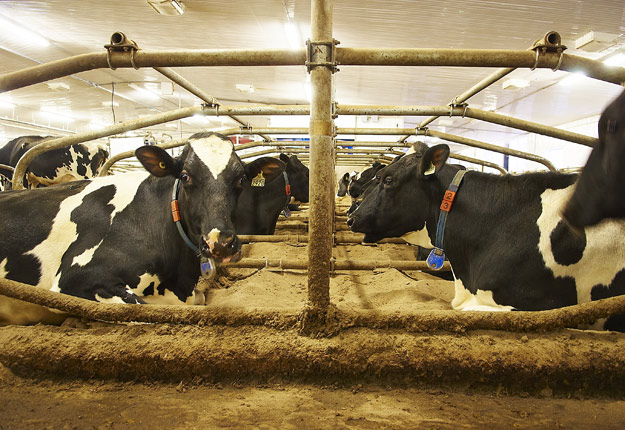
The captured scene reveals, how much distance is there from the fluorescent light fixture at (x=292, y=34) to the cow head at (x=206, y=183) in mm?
5546

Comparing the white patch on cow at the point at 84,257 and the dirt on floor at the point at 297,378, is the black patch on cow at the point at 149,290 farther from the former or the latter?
the dirt on floor at the point at 297,378

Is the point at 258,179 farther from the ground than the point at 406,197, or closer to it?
farther from the ground

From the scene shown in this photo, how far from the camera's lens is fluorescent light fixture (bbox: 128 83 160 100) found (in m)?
12.8

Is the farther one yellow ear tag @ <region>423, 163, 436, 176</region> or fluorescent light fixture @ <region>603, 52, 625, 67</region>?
fluorescent light fixture @ <region>603, 52, 625, 67</region>

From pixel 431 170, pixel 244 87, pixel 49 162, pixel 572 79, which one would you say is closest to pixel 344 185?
pixel 244 87

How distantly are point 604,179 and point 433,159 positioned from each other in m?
1.46

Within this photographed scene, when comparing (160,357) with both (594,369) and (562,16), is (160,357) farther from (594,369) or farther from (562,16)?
(562,16)

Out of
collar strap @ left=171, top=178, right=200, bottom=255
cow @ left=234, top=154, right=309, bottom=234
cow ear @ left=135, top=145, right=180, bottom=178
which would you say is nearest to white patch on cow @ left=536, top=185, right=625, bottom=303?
collar strap @ left=171, top=178, right=200, bottom=255

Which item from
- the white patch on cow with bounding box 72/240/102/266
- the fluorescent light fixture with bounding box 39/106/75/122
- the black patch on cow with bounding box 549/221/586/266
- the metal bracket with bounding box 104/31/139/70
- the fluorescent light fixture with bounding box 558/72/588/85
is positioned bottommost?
the white patch on cow with bounding box 72/240/102/266

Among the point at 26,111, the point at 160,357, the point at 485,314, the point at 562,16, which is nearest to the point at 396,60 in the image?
the point at 485,314

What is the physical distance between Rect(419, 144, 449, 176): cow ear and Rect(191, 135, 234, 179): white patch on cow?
1485 mm

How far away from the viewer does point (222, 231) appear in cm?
217

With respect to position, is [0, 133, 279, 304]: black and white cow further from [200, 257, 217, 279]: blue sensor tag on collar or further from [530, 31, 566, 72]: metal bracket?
[530, 31, 566, 72]: metal bracket

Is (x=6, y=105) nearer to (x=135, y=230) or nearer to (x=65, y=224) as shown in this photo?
(x=65, y=224)
